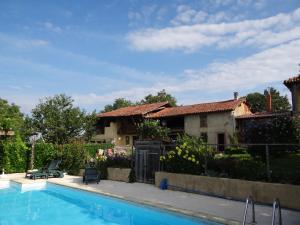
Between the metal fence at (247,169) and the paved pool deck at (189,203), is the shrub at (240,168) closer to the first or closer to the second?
the metal fence at (247,169)

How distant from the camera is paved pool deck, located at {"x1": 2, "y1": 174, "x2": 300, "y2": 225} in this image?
8.87 metres

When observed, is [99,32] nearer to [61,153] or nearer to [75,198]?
[75,198]

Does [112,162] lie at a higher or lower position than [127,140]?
lower

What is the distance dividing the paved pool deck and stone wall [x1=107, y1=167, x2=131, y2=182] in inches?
32.8

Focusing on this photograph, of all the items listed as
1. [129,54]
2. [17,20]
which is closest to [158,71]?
[129,54]

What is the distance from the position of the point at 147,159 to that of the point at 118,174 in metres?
2.44

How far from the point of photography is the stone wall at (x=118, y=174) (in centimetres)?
1695

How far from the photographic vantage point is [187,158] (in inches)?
541

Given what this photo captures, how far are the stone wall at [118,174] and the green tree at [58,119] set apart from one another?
2209 centimetres

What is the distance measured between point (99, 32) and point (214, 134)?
76.1 ft

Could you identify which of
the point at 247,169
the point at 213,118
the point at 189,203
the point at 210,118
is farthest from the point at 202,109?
the point at 189,203

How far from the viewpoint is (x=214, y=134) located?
34.8 meters

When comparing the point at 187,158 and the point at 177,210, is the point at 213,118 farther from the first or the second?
the point at 177,210

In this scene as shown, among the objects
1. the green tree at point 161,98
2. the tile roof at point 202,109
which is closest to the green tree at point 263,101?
the green tree at point 161,98
